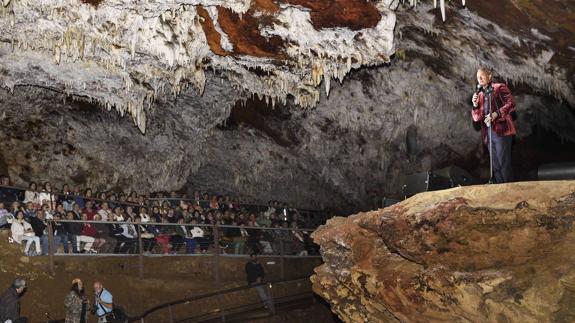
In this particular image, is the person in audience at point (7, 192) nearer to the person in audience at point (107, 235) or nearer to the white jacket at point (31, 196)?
the white jacket at point (31, 196)

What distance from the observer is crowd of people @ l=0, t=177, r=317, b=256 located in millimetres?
10852

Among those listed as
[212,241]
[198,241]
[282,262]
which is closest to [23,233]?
[198,241]

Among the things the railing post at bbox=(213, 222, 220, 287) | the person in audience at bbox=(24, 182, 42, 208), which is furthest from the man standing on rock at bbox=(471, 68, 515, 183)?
the person in audience at bbox=(24, 182, 42, 208)

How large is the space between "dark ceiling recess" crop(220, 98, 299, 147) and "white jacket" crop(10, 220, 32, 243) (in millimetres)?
6920

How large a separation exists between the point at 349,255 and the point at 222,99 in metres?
8.27

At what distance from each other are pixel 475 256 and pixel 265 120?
1084 centimetres

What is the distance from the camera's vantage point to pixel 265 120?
17016 millimetres

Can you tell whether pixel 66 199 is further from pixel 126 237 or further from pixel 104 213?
pixel 126 237

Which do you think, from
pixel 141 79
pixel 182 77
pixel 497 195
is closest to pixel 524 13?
pixel 497 195

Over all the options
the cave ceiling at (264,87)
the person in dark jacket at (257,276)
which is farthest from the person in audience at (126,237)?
the cave ceiling at (264,87)

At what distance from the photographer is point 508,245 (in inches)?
260

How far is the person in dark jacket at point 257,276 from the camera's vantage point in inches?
494

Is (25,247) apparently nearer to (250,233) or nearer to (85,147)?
(250,233)

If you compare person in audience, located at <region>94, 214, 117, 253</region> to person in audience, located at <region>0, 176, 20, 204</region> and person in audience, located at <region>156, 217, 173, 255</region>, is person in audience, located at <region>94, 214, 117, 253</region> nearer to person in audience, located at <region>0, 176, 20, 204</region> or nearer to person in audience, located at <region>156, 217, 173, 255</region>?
person in audience, located at <region>156, 217, 173, 255</region>
